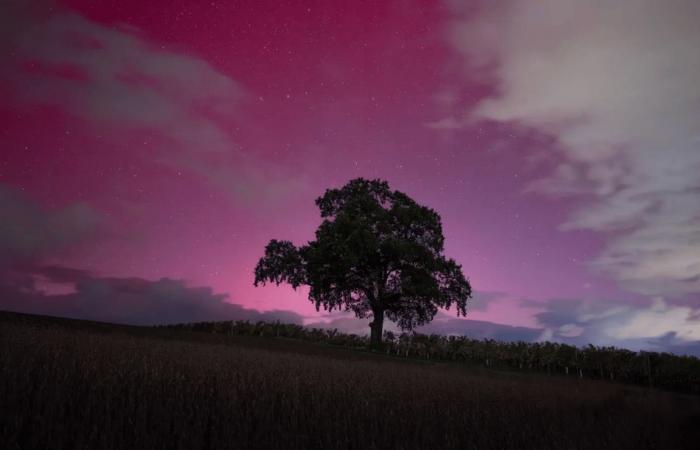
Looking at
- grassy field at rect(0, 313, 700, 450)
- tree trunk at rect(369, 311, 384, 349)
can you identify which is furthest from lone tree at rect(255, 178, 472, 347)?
grassy field at rect(0, 313, 700, 450)

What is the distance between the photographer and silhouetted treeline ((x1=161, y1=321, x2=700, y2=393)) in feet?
127

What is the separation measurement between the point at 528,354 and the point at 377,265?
70.0 ft

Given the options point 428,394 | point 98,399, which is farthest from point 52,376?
point 428,394

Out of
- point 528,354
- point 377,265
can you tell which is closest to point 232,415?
point 377,265

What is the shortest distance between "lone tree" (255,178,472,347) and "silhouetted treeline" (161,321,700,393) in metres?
5.45

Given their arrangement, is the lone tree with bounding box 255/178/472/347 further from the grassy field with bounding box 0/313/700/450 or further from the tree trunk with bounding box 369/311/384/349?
the grassy field with bounding box 0/313/700/450

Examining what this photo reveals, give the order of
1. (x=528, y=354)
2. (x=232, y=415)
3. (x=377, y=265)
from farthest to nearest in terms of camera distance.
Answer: (x=528, y=354) → (x=377, y=265) → (x=232, y=415)

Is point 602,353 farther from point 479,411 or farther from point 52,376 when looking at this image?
point 52,376

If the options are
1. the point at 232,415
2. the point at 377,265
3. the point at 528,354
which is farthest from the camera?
the point at 528,354

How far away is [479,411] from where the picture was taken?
7.83 meters

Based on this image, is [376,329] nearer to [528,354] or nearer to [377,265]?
[377,265]

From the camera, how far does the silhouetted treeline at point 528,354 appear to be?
38.8 meters

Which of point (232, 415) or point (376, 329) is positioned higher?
point (376, 329)

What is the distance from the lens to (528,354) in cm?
4403
